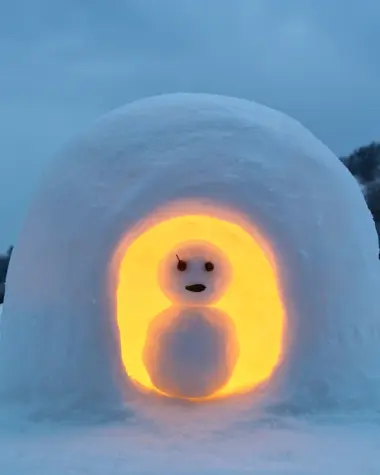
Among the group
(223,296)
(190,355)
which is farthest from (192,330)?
(223,296)

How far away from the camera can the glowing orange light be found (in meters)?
5.10

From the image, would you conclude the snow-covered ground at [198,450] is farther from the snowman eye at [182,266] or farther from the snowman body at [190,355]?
the snowman eye at [182,266]

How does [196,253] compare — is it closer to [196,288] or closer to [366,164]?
[196,288]

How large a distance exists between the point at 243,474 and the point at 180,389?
1.30 meters

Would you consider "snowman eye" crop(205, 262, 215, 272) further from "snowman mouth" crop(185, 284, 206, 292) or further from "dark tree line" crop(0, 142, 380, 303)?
"dark tree line" crop(0, 142, 380, 303)

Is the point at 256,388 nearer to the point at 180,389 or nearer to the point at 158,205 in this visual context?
the point at 180,389

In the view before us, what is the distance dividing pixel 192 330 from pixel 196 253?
487 mm

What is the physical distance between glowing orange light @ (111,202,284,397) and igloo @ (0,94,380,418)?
0.8 inches

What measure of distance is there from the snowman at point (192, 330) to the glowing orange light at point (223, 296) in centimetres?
14

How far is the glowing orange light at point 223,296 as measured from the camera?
5.10 meters

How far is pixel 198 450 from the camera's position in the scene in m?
3.92

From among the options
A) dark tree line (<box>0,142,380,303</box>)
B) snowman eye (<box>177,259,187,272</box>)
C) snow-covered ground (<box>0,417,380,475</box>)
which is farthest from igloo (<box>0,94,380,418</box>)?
dark tree line (<box>0,142,380,303</box>)

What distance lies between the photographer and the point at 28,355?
4715 mm

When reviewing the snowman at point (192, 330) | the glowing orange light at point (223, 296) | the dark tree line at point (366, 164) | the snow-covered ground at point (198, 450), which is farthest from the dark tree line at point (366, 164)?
the snow-covered ground at point (198, 450)
